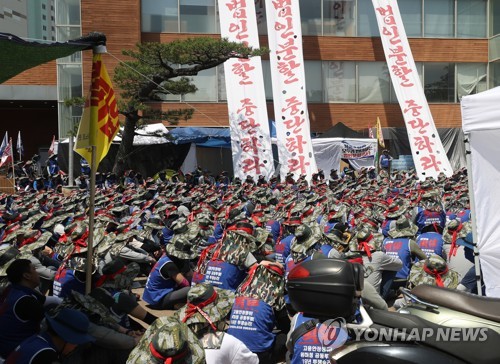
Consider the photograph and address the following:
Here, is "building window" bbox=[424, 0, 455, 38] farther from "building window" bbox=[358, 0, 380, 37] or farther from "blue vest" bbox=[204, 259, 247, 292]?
"blue vest" bbox=[204, 259, 247, 292]

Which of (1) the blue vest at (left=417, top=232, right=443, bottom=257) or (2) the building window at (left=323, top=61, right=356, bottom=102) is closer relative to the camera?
(1) the blue vest at (left=417, top=232, right=443, bottom=257)

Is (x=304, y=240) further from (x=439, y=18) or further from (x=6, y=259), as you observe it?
(x=439, y=18)

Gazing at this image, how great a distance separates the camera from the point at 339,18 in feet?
107

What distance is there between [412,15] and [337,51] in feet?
15.5

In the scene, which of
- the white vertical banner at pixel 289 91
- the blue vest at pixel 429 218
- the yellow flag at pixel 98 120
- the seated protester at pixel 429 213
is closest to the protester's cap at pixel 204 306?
the yellow flag at pixel 98 120

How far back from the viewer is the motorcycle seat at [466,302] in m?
2.62

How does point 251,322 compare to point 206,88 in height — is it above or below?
below

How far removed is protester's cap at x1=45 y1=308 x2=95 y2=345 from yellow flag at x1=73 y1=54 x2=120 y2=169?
1526 millimetres

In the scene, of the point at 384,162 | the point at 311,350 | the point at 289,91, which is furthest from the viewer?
the point at 384,162

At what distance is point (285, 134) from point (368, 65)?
1155 cm

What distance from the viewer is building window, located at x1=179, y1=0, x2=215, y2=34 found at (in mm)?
30797

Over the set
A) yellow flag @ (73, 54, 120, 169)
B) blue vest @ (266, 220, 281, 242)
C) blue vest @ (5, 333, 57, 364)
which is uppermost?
yellow flag @ (73, 54, 120, 169)

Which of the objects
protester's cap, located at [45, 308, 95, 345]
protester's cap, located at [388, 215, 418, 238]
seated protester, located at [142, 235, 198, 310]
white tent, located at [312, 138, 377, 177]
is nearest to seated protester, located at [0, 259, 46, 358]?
protester's cap, located at [45, 308, 95, 345]

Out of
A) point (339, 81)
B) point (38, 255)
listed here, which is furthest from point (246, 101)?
point (38, 255)
